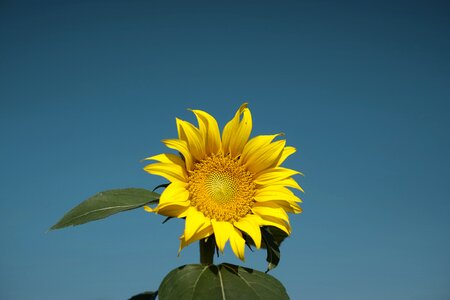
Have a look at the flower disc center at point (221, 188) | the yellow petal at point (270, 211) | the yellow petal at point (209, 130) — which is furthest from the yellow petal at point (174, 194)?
the yellow petal at point (270, 211)

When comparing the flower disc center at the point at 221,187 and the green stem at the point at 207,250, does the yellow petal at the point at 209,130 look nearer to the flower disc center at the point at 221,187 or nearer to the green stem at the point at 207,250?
the flower disc center at the point at 221,187

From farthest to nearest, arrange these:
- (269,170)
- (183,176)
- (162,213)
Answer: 1. (269,170)
2. (183,176)
3. (162,213)

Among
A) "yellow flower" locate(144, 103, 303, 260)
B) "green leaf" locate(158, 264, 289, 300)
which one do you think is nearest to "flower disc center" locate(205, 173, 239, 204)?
"yellow flower" locate(144, 103, 303, 260)

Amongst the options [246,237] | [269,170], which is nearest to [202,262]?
[246,237]

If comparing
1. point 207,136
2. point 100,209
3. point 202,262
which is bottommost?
point 202,262

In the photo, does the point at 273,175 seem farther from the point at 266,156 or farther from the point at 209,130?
the point at 209,130

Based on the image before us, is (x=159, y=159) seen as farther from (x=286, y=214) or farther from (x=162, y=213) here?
(x=286, y=214)
